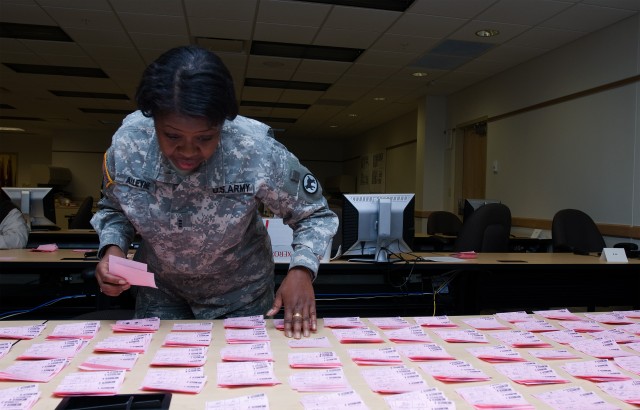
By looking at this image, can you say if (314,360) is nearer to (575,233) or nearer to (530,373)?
(530,373)

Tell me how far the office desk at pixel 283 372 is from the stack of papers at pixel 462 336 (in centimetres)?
2

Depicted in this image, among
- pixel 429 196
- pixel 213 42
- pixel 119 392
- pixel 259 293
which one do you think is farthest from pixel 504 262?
pixel 429 196

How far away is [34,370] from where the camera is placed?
92cm

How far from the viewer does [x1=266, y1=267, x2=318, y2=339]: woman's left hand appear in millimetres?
1206

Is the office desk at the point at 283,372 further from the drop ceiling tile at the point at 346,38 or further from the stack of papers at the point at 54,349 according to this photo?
the drop ceiling tile at the point at 346,38

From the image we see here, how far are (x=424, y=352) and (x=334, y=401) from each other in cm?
34

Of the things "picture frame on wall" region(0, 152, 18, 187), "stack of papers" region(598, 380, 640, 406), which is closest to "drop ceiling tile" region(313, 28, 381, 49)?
"stack of papers" region(598, 380, 640, 406)

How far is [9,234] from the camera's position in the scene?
3551 millimetres

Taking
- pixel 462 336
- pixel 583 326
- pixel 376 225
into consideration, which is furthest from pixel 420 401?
pixel 376 225

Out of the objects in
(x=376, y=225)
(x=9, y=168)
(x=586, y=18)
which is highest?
(x=586, y=18)

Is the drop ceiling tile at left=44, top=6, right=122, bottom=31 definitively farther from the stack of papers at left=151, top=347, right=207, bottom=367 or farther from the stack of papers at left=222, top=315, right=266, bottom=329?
the stack of papers at left=151, top=347, right=207, bottom=367

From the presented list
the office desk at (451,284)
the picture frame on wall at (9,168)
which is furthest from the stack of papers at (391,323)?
the picture frame on wall at (9,168)

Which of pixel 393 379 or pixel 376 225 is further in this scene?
pixel 376 225

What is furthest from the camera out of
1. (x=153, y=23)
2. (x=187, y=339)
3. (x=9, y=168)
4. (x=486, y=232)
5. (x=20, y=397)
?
(x=9, y=168)
